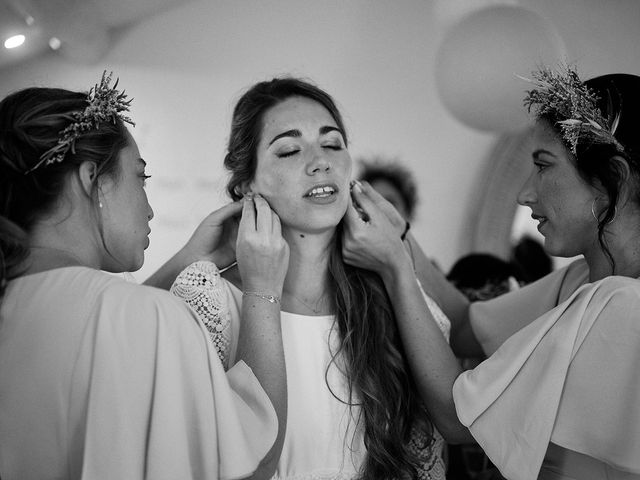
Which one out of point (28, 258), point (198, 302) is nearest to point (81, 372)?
point (28, 258)

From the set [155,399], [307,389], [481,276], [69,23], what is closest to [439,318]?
[307,389]

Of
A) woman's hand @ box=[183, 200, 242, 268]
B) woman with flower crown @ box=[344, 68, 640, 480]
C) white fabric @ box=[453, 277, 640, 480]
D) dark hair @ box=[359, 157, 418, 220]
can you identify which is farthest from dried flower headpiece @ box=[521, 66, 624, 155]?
dark hair @ box=[359, 157, 418, 220]

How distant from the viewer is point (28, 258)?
1.38 metres

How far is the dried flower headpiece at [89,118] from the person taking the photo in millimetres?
1439

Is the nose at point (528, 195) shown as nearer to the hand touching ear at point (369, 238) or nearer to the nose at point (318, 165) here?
the hand touching ear at point (369, 238)

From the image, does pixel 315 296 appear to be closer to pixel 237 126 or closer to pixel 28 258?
pixel 237 126

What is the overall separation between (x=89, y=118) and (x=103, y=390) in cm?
61

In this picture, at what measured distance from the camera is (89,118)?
153 cm

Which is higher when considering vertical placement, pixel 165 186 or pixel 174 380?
pixel 165 186

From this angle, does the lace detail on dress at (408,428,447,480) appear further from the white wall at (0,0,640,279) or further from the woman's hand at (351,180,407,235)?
the white wall at (0,0,640,279)

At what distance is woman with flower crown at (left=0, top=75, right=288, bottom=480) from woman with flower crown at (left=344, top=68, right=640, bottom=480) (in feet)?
1.59

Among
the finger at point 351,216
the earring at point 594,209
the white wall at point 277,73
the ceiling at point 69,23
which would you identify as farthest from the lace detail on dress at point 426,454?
the white wall at point 277,73

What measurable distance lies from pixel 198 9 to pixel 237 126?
2656mm

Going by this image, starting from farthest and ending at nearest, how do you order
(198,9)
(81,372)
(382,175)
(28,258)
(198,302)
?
(198,9) → (382,175) → (198,302) → (28,258) → (81,372)
